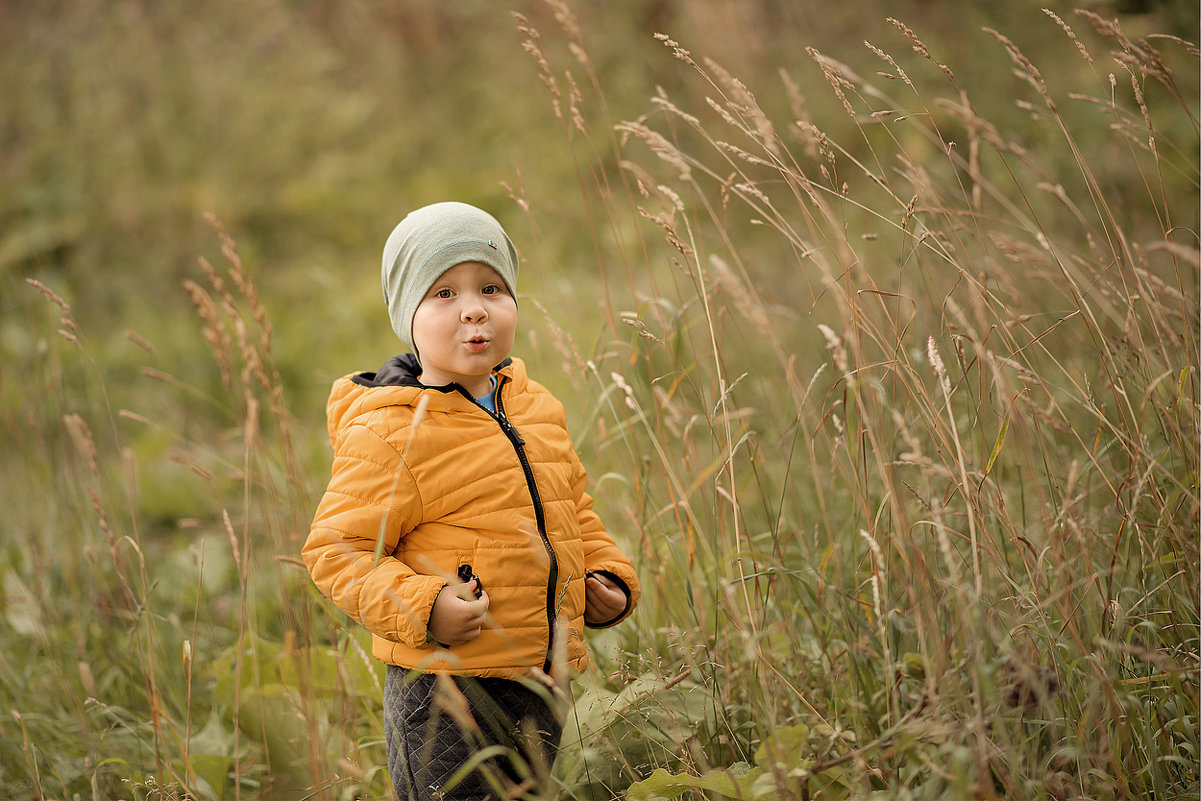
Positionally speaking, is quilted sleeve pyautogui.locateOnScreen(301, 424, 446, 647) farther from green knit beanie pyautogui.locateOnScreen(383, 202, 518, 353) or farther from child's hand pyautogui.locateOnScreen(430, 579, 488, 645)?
green knit beanie pyautogui.locateOnScreen(383, 202, 518, 353)

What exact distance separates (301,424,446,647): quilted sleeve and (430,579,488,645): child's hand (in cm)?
2

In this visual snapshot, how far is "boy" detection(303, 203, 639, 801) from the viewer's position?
1.40 meters

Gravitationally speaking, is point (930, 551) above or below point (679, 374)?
below

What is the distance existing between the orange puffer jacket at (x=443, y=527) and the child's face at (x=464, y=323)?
6 cm

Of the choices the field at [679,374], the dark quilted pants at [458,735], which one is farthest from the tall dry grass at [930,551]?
the dark quilted pants at [458,735]

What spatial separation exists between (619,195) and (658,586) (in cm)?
419

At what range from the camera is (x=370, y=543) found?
141cm

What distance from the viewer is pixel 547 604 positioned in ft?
4.92

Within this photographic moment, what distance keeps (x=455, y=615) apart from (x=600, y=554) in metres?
0.38

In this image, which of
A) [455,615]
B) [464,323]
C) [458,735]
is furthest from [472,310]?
[458,735]

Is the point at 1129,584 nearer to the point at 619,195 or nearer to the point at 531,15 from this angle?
the point at 619,195

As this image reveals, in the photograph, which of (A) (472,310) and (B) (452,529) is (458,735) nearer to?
(B) (452,529)

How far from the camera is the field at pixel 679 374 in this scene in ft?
4.73

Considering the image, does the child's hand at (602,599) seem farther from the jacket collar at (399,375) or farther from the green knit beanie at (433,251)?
the green knit beanie at (433,251)
